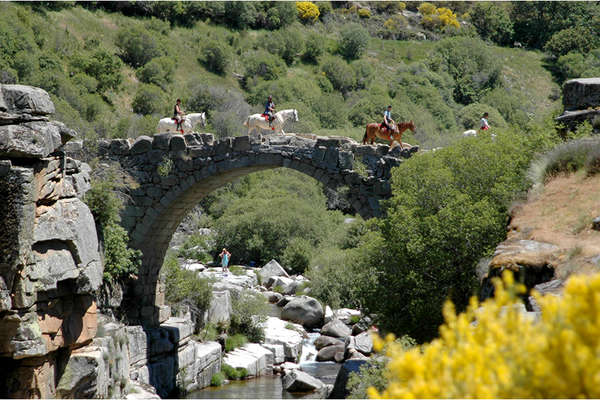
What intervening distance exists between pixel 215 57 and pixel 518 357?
50.2m

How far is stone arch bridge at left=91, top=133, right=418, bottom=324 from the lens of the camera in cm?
1683

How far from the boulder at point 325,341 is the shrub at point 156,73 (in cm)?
2796

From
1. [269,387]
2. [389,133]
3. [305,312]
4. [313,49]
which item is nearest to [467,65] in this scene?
[313,49]

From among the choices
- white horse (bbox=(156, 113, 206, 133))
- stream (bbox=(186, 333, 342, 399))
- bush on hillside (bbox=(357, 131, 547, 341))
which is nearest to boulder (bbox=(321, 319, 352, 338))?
stream (bbox=(186, 333, 342, 399))

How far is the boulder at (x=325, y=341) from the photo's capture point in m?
21.4

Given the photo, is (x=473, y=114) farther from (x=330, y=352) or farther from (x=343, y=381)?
(x=343, y=381)

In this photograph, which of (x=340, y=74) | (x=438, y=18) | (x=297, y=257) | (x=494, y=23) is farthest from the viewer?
(x=438, y=18)

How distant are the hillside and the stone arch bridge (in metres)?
14.1

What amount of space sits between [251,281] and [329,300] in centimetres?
354

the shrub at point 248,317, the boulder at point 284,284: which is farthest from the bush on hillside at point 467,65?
the shrub at point 248,317

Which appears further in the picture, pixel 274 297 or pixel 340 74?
pixel 340 74

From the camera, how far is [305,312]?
78.5ft

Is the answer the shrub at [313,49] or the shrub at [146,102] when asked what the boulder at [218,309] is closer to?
the shrub at [146,102]

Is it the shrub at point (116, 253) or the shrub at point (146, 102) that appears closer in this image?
the shrub at point (116, 253)
